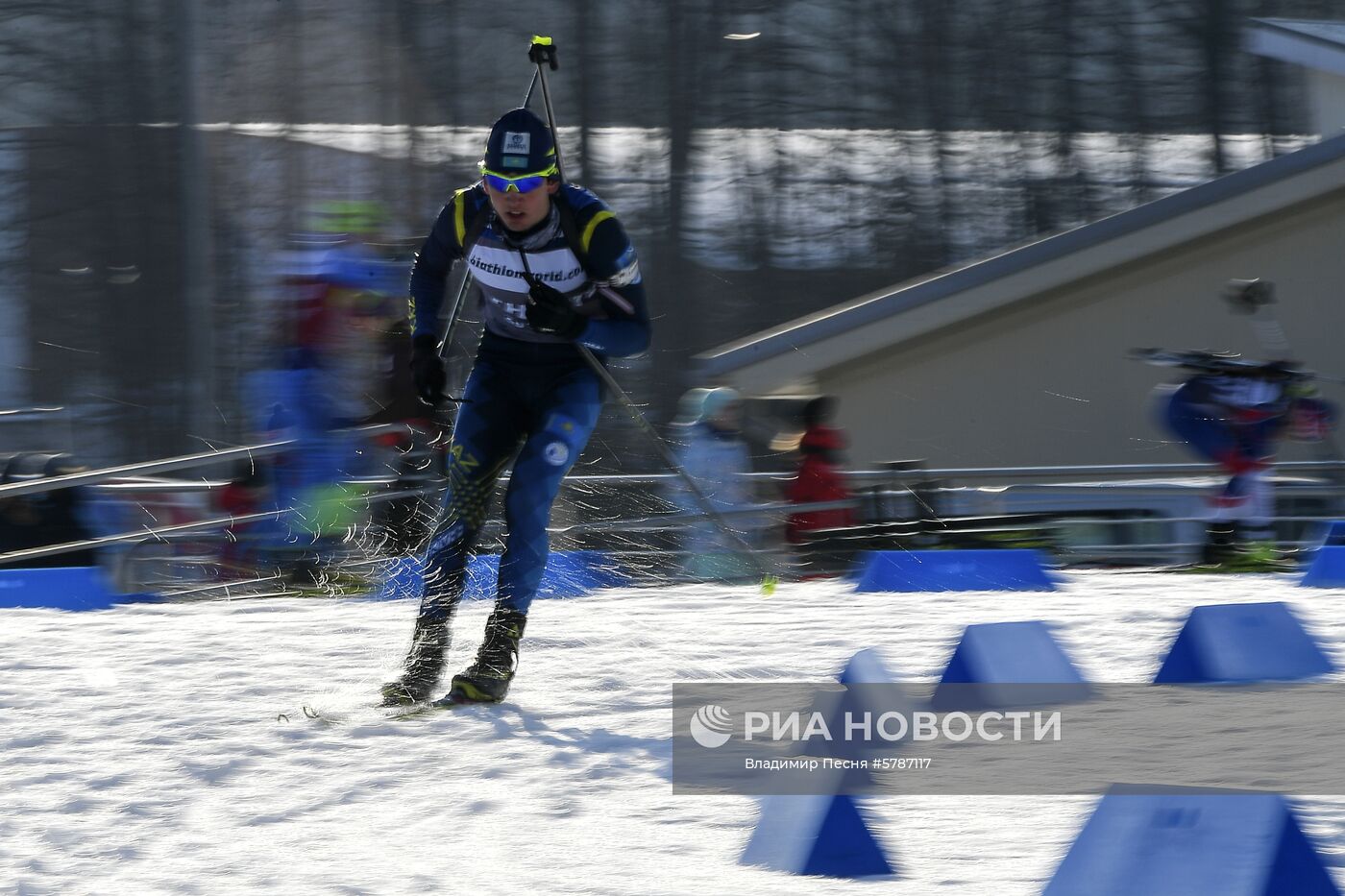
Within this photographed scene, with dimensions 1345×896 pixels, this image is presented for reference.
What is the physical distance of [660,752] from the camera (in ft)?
11.4

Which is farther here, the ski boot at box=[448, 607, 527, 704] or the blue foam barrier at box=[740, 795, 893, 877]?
the ski boot at box=[448, 607, 527, 704]

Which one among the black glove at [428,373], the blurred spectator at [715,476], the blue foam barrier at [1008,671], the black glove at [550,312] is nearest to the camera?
the blue foam barrier at [1008,671]

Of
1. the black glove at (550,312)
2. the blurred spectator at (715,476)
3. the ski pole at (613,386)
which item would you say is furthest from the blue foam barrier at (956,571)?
the black glove at (550,312)

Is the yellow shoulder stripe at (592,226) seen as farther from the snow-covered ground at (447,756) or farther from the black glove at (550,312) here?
the snow-covered ground at (447,756)

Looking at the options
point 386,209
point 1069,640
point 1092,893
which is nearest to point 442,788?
point 1092,893

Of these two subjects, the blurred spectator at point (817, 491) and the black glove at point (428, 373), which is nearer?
the black glove at point (428, 373)

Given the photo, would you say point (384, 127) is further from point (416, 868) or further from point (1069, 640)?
point (416, 868)

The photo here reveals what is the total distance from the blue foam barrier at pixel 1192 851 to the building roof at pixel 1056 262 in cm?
833

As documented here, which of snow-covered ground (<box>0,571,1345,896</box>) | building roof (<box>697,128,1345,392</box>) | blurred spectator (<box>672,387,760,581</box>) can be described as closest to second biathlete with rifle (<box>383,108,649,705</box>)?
snow-covered ground (<box>0,571,1345,896</box>)

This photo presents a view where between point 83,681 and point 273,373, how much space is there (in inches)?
100

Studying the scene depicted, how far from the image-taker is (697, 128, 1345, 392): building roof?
35.4 ft

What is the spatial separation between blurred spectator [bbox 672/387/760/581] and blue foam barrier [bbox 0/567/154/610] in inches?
98.9

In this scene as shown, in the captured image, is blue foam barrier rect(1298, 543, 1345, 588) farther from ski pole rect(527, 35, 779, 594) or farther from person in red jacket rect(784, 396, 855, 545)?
person in red jacket rect(784, 396, 855, 545)

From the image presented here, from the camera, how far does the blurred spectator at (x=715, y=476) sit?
7.21m
